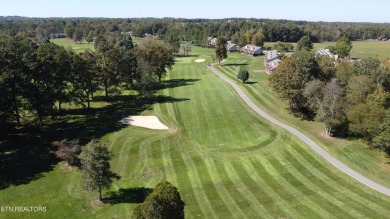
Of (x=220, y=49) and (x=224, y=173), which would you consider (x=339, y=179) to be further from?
(x=220, y=49)

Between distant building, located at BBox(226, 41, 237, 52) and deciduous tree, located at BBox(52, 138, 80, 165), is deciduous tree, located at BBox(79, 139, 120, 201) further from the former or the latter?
distant building, located at BBox(226, 41, 237, 52)

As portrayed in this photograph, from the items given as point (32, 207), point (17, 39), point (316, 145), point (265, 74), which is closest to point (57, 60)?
point (17, 39)

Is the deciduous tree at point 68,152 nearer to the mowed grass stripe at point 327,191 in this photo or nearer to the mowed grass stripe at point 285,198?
the mowed grass stripe at point 285,198

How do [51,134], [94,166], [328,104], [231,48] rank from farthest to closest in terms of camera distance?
[231,48] → [328,104] → [51,134] → [94,166]

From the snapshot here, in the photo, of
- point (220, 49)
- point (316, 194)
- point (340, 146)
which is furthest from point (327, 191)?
point (220, 49)

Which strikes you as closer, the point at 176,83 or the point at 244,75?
the point at 244,75

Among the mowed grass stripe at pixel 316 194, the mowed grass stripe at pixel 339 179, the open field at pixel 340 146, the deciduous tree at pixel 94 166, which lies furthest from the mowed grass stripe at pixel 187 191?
the open field at pixel 340 146

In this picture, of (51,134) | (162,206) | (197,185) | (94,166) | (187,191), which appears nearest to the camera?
(162,206)
